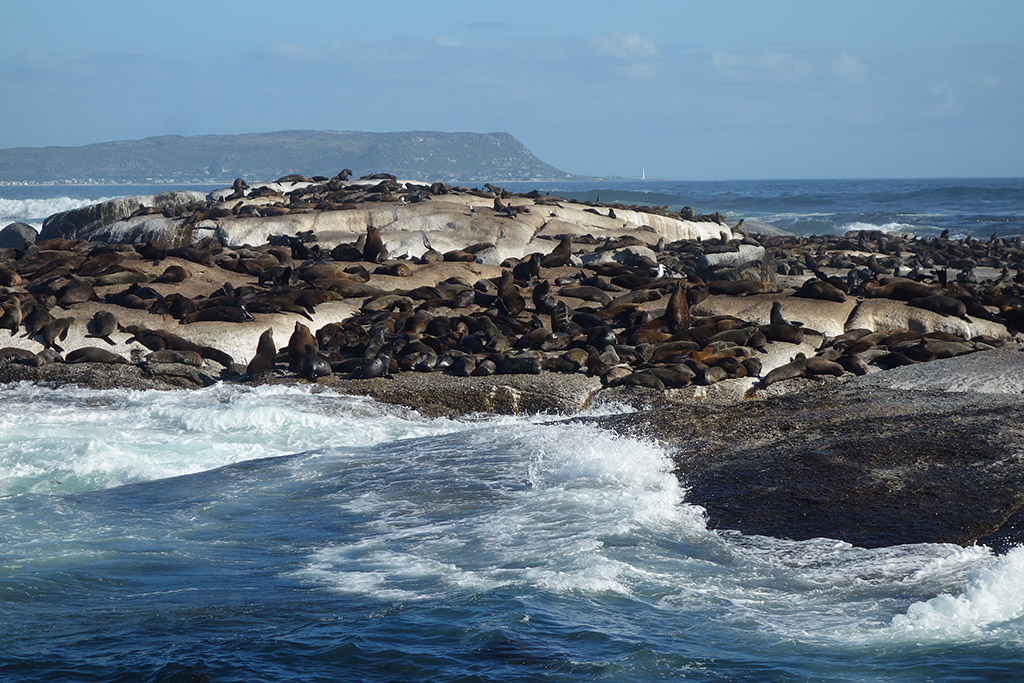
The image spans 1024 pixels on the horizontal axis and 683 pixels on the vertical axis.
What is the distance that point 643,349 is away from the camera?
42.0 feet

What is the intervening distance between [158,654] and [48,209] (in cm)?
6060

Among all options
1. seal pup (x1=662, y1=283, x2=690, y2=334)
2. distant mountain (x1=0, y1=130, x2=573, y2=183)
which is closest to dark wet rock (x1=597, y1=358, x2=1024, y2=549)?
seal pup (x1=662, y1=283, x2=690, y2=334)

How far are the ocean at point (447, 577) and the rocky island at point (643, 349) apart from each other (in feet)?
2.11

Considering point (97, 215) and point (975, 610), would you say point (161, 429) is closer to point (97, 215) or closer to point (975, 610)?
point (975, 610)

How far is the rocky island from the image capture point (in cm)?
772

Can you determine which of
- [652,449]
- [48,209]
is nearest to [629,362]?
[652,449]

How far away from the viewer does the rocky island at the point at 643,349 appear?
7.72m

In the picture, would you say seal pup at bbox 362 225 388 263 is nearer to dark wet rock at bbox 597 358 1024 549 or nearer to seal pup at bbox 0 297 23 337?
seal pup at bbox 0 297 23 337

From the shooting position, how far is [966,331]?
1427 centimetres

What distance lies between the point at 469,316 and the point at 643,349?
2.67 metres

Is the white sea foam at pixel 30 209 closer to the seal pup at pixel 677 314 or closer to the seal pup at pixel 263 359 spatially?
the seal pup at pixel 263 359

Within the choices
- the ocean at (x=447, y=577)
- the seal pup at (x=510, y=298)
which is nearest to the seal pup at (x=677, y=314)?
the seal pup at (x=510, y=298)

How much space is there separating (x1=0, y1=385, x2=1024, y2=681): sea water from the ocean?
0.02m

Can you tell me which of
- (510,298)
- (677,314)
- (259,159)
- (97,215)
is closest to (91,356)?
(510,298)
